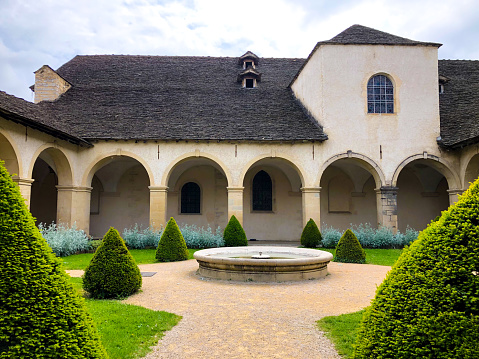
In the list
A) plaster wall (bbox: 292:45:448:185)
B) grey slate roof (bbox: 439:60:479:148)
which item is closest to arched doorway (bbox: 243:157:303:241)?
plaster wall (bbox: 292:45:448:185)

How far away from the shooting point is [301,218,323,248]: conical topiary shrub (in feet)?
49.0

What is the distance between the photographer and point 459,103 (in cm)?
1772

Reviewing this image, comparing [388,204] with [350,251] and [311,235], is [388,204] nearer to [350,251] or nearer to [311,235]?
[311,235]

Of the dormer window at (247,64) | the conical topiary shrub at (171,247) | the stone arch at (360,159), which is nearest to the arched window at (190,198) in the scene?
the stone arch at (360,159)

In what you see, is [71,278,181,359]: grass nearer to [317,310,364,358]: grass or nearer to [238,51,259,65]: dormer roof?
[317,310,364,358]: grass

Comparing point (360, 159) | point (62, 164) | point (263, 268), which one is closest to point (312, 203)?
point (360, 159)

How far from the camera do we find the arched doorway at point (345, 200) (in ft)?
64.9

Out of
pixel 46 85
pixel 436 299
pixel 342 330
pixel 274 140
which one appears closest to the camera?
pixel 436 299

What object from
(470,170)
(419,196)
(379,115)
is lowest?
(419,196)

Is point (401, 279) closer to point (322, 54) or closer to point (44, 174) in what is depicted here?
point (322, 54)

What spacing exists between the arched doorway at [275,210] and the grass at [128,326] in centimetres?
1396

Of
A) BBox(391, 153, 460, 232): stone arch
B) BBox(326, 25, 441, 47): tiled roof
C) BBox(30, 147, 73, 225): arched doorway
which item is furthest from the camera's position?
BBox(391, 153, 460, 232): stone arch

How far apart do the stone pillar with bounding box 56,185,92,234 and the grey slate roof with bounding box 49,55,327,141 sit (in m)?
2.35

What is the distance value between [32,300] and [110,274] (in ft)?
13.0
